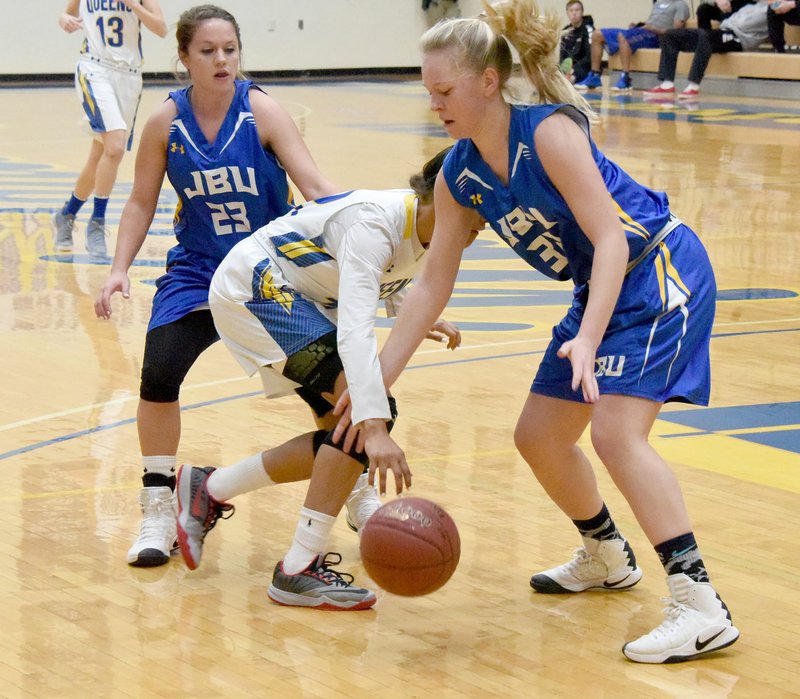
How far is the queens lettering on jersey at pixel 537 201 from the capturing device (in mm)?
3260

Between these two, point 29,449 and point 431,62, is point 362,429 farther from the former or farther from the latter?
point 29,449

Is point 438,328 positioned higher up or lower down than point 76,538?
higher up

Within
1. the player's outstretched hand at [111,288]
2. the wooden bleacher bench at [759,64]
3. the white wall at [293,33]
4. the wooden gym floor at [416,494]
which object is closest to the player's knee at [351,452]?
the wooden gym floor at [416,494]

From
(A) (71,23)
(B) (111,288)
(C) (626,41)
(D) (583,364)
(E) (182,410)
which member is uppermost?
(A) (71,23)

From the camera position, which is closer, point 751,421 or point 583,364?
point 583,364

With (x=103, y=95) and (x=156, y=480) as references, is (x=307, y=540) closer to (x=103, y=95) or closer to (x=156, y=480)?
(x=156, y=480)

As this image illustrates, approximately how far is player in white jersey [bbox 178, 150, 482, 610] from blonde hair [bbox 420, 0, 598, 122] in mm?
402

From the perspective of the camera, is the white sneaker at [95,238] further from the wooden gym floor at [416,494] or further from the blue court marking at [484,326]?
the blue court marking at [484,326]

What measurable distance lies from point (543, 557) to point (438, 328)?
72cm

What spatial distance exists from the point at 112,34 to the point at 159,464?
5.42 m

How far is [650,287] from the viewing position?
333cm

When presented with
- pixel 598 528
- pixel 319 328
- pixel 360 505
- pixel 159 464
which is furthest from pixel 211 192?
pixel 598 528

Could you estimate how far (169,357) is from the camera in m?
3.99

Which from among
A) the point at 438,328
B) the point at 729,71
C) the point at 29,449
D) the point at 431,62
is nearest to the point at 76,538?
the point at 29,449
